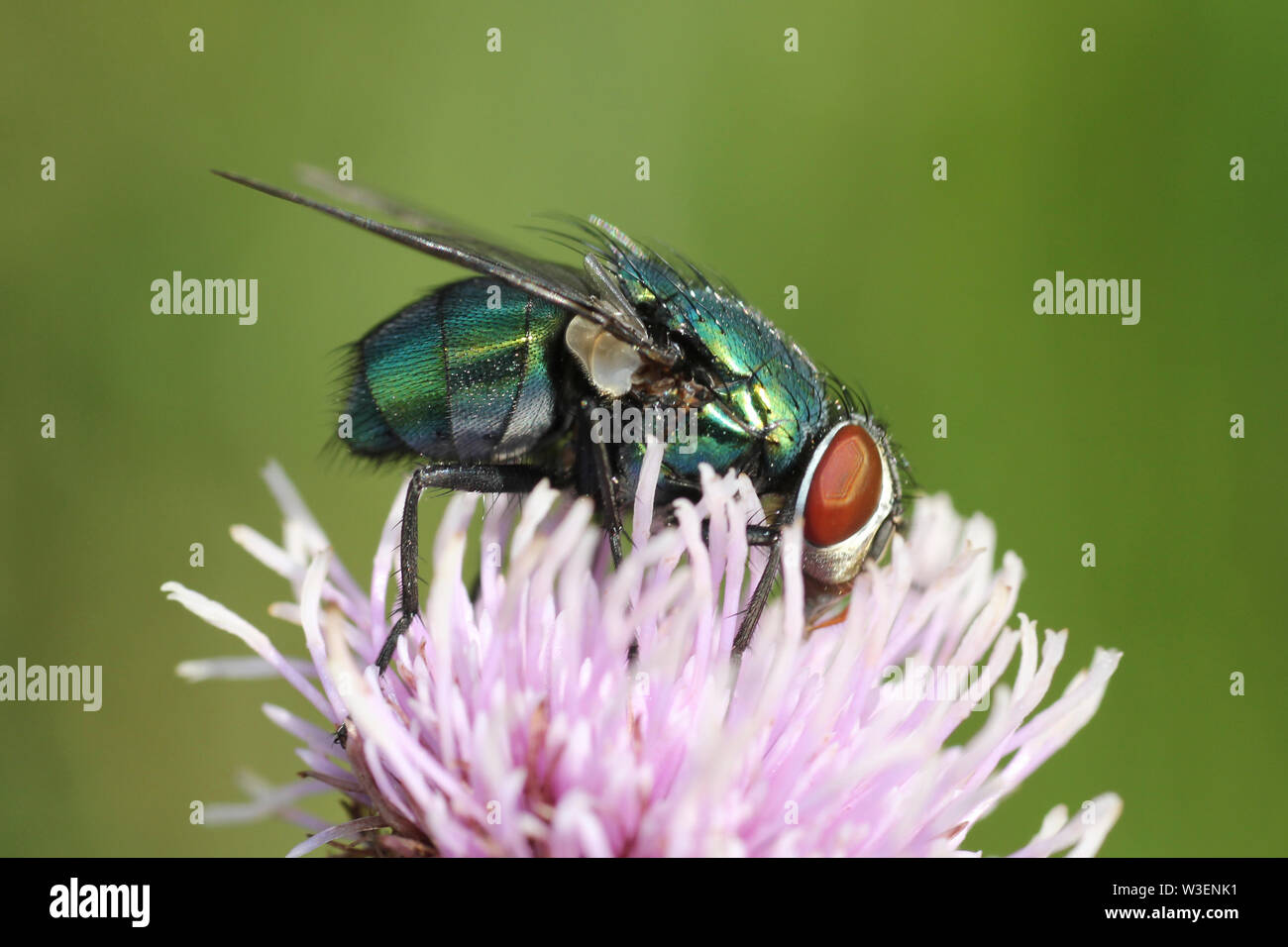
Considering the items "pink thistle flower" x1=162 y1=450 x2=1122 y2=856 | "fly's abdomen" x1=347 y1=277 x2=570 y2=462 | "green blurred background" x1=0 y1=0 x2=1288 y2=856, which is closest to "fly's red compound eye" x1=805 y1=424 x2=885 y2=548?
"pink thistle flower" x1=162 y1=450 x2=1122 y2=856

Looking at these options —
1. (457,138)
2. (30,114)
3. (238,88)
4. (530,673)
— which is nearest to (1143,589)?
(530,673)

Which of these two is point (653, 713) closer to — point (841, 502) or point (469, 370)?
point (841, 502)

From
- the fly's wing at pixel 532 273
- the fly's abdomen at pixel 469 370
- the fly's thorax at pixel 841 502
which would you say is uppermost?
the fly's wing at pixel 532 273

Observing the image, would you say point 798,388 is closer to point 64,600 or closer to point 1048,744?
point 1048,744

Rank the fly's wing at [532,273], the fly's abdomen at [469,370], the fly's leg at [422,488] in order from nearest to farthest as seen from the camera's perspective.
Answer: the fly's wing at [532,273] < the fly's leg at [422,488] < the fly's abdomen at [469,370]

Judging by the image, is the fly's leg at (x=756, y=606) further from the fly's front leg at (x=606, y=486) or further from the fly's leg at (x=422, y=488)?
the fly's leg at (x=422, y=488)

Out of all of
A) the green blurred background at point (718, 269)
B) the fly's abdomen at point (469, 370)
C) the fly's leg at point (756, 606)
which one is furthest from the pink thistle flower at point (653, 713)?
the green blurred background at point (718, 269)

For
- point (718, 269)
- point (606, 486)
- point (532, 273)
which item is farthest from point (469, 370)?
point (718, 269)
